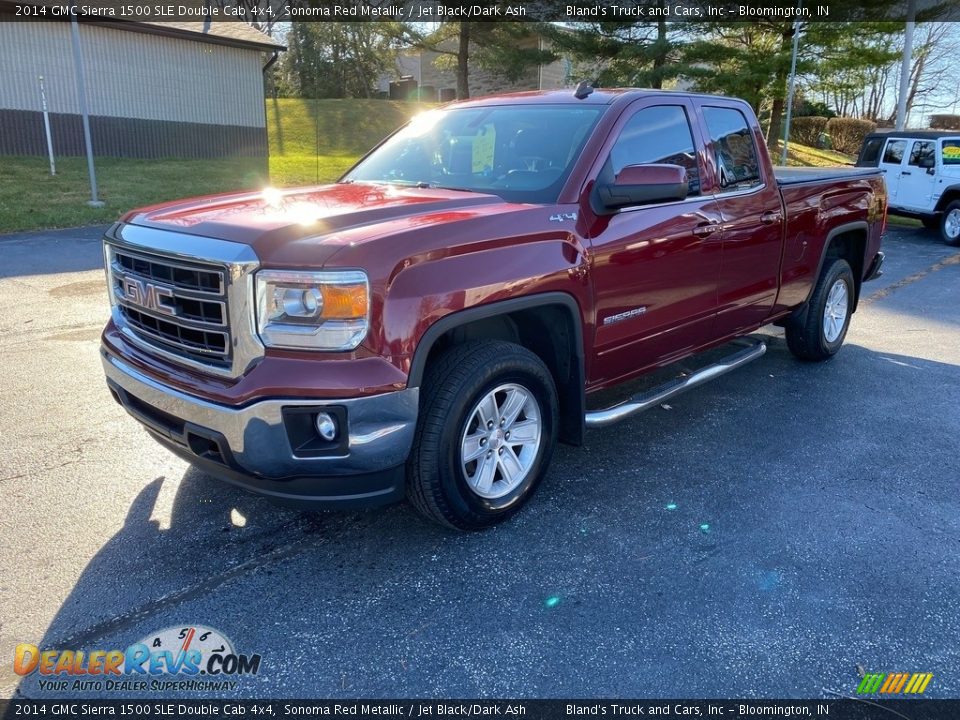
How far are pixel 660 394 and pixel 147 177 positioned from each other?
1682cm

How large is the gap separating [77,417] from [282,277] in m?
2.69

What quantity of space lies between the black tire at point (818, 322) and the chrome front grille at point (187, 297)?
184 inches

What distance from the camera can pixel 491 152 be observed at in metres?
4.11

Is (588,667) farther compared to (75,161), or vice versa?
(75,161)

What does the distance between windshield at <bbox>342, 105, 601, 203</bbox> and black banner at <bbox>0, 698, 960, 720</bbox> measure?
7.18 ft

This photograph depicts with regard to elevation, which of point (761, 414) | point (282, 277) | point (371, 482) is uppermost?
point (282, 277)

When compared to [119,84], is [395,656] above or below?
below

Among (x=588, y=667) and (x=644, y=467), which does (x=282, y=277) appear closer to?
(x=588, y=667)

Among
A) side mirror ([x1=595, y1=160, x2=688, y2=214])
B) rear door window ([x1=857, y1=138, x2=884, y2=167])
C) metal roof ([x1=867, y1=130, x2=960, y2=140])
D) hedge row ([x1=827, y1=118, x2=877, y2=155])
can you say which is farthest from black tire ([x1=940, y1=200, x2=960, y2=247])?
hedge row ([x1=827, y1=118, x2=877, y2=155])

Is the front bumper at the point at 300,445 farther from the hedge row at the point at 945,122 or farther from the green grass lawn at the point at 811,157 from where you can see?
the hedge row at the point at 945,122

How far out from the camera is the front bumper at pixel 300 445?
272 centimetres

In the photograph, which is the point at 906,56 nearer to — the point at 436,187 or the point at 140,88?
the point at 140,88

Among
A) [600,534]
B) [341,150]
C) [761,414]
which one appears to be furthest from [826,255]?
[341,150]

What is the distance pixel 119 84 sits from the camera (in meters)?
19.5
